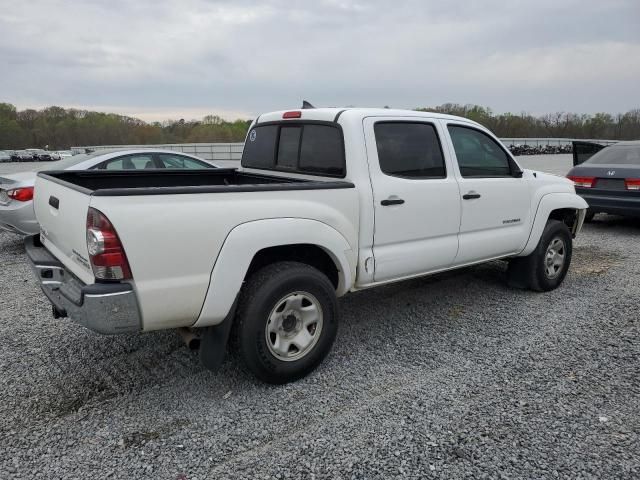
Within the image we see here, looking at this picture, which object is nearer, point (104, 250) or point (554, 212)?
point (104, 250)

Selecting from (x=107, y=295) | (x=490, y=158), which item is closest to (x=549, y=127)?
(x=490, y=158)

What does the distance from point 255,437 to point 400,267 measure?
69.4 inches

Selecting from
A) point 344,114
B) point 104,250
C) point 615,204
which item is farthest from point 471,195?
point 615,204

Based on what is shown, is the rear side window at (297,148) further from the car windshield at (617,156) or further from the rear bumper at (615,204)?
the car windshield at (617,156)

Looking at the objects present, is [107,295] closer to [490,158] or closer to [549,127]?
[490,158]

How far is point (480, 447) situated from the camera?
2.74m

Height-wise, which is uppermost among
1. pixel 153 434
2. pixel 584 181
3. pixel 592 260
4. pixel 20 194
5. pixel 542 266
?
pixel 584 181

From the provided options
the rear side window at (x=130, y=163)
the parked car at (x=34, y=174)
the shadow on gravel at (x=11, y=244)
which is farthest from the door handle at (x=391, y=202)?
the shadow on gravel at (x=11, y=244)

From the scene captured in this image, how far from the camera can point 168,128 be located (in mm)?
56750

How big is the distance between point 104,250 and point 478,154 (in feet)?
11.4

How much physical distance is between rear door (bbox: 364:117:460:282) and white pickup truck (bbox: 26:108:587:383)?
0.01 meters

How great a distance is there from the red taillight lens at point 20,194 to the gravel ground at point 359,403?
2353 mm

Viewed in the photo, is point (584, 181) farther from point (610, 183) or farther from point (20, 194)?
point (20, 194)

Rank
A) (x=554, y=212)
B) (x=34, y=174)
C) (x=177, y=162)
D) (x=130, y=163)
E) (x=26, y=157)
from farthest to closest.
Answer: (x=26, y=157) → (x=177, y=162) → (x=130, y=163) → (x=34, y=174) → (x=554, y=212)
